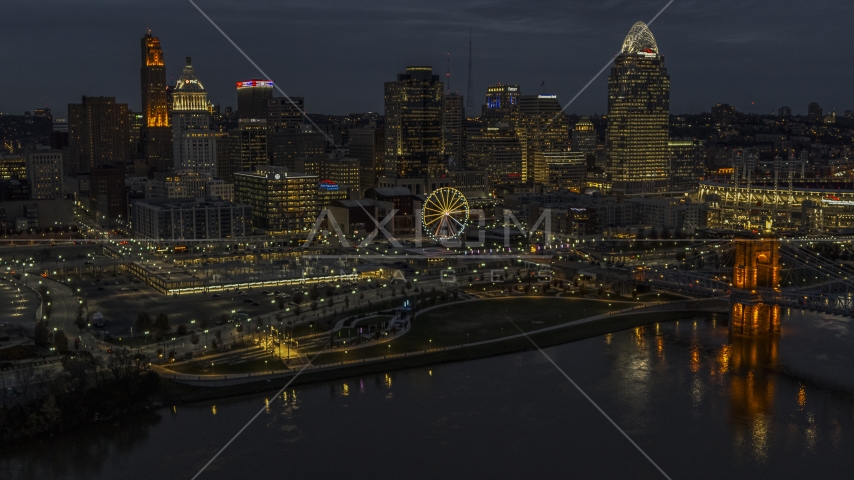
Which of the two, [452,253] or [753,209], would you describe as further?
[753,209]

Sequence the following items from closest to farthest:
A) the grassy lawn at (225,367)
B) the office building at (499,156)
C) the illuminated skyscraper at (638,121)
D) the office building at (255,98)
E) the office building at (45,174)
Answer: the grassy lawn at (225,367)
the office building at (45,174)
the illuminated skyscraper at (638,121)
the office building at (499,156)
the office building at (255,98)

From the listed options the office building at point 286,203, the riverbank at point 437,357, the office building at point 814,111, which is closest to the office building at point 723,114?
the office building at point 814,111

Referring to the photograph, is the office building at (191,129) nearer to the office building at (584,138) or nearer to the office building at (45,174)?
the office building at (45,174)

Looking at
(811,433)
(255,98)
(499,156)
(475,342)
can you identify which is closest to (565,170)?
(499,156)

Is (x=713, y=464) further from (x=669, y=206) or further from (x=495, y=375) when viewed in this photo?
(x=669, y=206)

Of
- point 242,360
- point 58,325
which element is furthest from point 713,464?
point 58,325

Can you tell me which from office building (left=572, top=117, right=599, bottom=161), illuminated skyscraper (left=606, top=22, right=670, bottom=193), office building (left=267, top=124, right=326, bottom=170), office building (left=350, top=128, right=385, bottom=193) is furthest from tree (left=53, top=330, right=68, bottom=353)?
office building (left=572, top=117, right=599, bottom=161)
